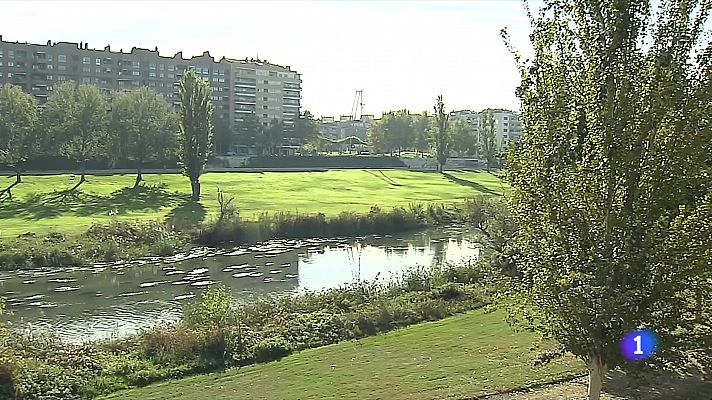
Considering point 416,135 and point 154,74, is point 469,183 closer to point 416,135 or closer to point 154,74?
point 416,135

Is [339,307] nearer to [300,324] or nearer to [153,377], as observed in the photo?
[300,324]

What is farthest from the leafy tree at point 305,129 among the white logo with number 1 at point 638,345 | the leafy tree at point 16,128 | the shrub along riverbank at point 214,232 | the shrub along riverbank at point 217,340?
the white logo with number 1 at point 638,345

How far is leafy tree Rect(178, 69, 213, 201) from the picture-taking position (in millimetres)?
60531

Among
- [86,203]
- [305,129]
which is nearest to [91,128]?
[86,203]

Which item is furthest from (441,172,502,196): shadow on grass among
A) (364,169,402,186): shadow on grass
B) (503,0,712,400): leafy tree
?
(503,0,712,400): leafy tree

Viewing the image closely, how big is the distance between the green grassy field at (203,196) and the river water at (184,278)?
26.4 feet

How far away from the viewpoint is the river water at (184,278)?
28328 millimetres

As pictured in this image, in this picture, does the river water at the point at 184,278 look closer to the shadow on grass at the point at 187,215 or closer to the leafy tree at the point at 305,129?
the shadow on grass at the point at 187,215

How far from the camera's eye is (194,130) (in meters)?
60.5

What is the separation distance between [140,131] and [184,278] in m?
37.1

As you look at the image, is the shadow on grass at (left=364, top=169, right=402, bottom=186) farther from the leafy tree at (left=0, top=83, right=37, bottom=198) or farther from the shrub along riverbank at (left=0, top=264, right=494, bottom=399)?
the shrub along riverbank at (left=0, top=264, right=494, bottom=399)

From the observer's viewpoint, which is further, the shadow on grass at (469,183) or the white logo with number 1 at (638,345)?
the shadow on grass at (469,183)

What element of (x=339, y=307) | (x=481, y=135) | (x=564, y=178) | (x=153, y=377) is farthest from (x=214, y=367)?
(x=481, y=135)

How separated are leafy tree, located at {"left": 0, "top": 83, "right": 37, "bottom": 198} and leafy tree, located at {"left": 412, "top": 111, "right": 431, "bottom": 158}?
71761 mm
